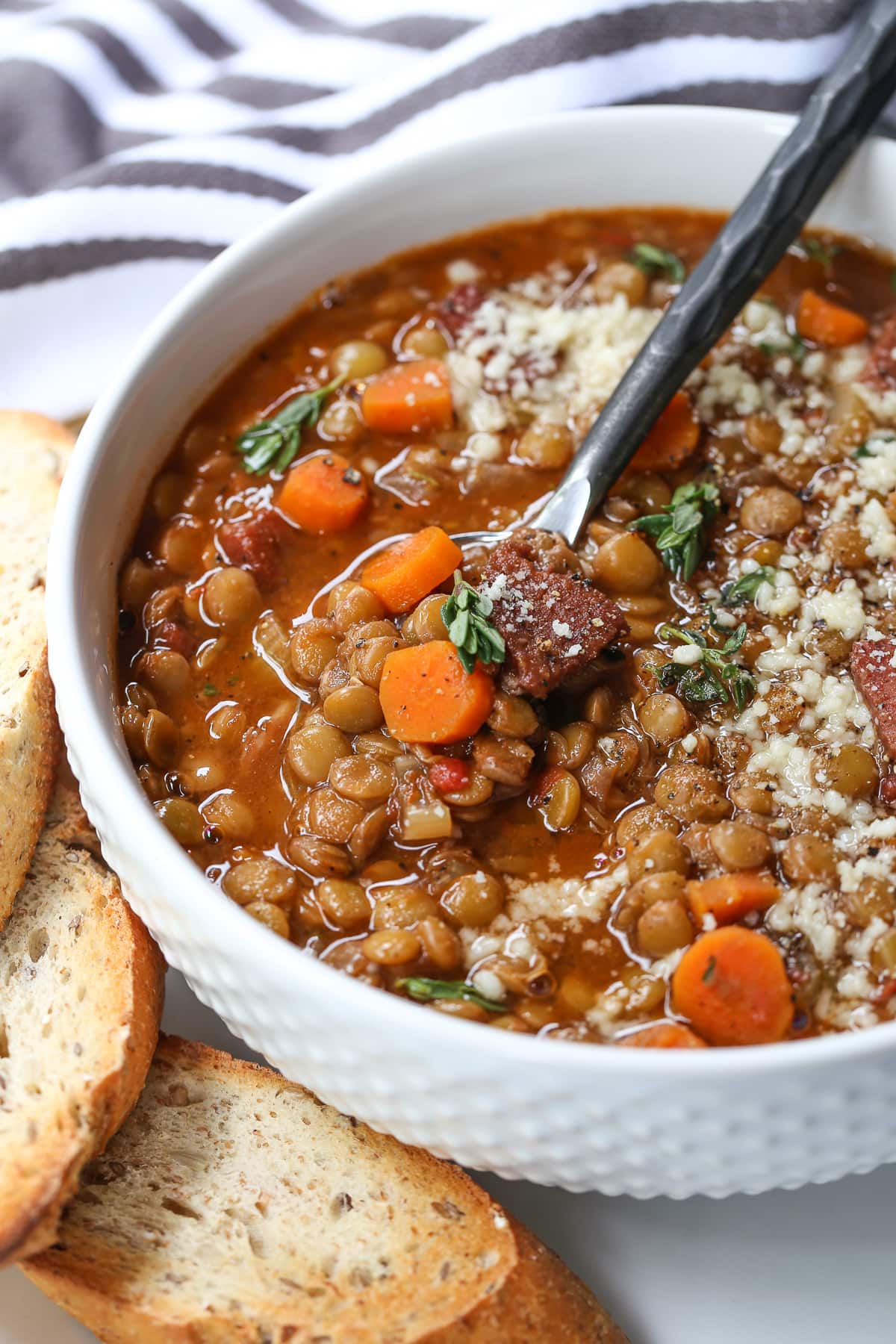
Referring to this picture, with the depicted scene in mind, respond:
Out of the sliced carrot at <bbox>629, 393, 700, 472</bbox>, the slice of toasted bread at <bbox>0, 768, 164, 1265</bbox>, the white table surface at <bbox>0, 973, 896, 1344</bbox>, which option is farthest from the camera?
the sliced carrot at <bbox>629, 393, 700, 472</bbox>

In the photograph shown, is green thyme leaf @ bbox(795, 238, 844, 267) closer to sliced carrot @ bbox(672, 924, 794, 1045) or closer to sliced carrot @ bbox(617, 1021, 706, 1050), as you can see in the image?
sliced carrot @ bbox(672, 924, 794, 1045)

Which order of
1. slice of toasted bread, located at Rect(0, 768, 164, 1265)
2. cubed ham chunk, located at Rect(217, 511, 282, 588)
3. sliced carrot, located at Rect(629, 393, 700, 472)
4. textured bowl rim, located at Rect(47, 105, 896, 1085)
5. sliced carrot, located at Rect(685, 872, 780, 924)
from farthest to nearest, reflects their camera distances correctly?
1. sliced carrot, located at Rect(629, 393, 700, 472)
2. cubed ham chunk, located at Rect(217, 511, 282, 588)
3. sliced carrot, located at Rect(685, 872, 780, 924)
4. slice of toasted bread, located at Rect(0, 768, 164, 1265)
5. textured bowl rim, located at Rect(47, 105, 896, 1085)

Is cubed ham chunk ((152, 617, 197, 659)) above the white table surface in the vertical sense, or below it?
above

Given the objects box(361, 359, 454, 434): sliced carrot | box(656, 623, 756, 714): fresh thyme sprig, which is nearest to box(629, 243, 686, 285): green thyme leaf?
box(361, 359, 454, 434): sliced carrot

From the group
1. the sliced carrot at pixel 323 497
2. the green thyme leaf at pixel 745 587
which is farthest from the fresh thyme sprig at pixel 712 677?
the sliced carrot at pixel 323 497

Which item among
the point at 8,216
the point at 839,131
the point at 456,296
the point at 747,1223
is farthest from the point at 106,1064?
the point at 839,131

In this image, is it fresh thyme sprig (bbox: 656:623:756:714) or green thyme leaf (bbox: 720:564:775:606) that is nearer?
fresh thyme sprig (bbox: 656:623:756:714)

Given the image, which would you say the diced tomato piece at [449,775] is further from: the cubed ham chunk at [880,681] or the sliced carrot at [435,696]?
the cubed ham chunk at [880,681]
